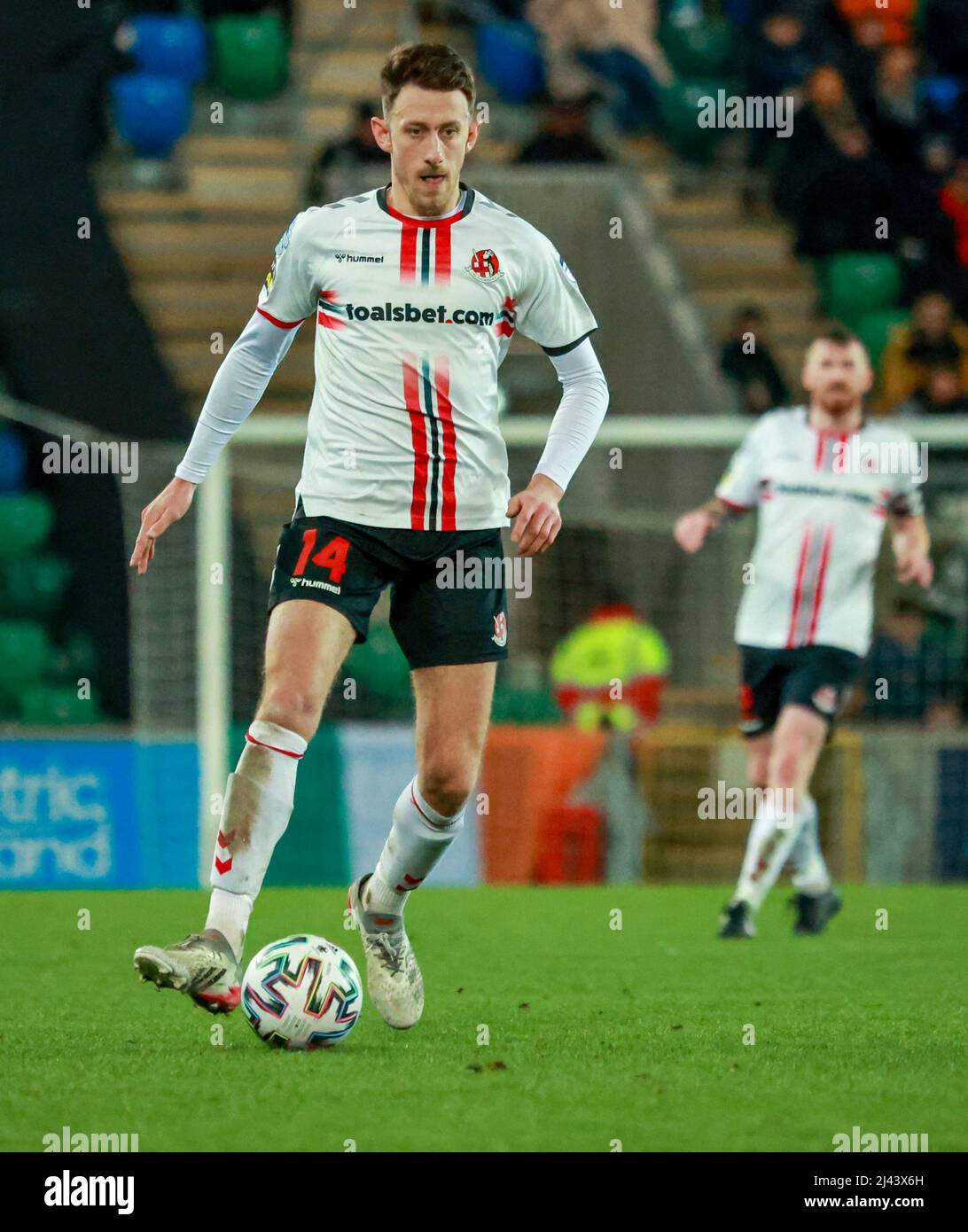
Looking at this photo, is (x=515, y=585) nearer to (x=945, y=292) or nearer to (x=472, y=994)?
(x=945, y=292)

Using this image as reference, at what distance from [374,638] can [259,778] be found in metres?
7.84

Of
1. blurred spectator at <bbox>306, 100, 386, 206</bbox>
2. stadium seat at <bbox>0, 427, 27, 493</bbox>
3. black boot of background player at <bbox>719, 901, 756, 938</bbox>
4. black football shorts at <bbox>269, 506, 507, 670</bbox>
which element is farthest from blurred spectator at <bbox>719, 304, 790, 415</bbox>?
black football shorts at <bbox>269, 506, 507, 670</bbox>

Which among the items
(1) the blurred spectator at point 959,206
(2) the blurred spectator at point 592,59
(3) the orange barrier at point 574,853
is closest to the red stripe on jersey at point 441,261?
(3) the orange barrier at point 574,853

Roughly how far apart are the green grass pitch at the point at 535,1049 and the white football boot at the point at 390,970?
0.07 meters

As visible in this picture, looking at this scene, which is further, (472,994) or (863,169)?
(863,169)

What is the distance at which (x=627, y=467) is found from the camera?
587 inches

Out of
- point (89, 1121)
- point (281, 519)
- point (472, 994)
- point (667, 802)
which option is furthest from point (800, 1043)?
point (281, 519)

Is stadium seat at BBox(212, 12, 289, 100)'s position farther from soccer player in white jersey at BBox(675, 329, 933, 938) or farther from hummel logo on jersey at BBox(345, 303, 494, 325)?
hummel logo on jersey at BBox(345, 303, 494, 325)

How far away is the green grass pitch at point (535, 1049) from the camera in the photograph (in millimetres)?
4242

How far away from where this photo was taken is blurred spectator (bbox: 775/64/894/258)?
1552 cm

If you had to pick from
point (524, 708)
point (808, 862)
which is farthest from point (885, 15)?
point (808, 862)

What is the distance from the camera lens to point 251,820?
5.16 meters

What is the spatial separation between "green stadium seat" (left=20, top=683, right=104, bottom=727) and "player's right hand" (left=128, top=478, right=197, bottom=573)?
776cm

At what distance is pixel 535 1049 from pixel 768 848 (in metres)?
3.28
